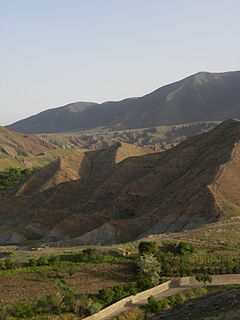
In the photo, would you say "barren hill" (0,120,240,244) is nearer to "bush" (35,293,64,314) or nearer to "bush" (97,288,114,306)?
"bush" (97,288,114,306)

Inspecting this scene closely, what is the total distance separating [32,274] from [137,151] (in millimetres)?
79362

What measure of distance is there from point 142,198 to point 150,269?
Result: 3979 cm

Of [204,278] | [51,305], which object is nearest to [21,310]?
[51,305]

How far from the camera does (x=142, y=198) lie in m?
78.3

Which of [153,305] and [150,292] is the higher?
[153,305]

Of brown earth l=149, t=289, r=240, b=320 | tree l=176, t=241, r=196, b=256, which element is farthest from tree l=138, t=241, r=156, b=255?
brown earth l=149, t=289, r=240, b=320

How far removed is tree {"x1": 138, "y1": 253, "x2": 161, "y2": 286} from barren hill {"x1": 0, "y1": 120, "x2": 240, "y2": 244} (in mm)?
23534

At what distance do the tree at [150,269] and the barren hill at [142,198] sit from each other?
77.2 feet

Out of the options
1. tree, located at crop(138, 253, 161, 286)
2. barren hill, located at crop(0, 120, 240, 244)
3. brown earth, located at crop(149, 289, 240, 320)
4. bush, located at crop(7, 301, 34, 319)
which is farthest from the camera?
barren hill, located at crop(0, 120, 240, 244)

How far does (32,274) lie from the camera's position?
131 feet

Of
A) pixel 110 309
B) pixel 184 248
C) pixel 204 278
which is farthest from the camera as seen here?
pixel 184 248

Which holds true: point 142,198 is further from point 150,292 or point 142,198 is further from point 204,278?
point 150,292

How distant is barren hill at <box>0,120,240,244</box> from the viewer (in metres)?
65.0

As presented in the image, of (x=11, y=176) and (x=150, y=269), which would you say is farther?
(x=11, y=176)
